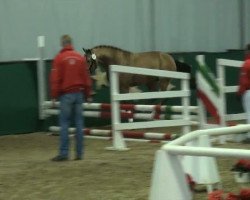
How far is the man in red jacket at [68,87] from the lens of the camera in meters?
10.4

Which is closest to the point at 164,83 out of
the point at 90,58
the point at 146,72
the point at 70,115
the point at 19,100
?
the point at 90,58

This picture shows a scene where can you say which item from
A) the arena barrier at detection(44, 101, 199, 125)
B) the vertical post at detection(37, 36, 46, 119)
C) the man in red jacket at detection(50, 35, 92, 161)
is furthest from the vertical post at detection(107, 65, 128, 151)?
the vertical post at detection(37, 36, 46, 119)

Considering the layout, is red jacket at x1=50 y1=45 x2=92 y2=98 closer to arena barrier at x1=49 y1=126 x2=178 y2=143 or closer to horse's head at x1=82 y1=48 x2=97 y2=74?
arena barrier at x1=49 y1=126 x2=178 y2=143

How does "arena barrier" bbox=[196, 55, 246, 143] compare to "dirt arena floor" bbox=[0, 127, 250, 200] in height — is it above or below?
above

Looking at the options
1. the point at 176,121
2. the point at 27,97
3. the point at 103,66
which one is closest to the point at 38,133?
the point at 27,97

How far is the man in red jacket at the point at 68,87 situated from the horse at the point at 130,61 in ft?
14.5

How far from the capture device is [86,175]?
30.2 feet

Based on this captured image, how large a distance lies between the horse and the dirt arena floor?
Answer: 3135 millimetres

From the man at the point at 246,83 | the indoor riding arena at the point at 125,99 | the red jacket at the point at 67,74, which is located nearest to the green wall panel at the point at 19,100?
the indoor riding arena at the point at 125,99

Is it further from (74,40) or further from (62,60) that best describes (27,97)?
(62,60)

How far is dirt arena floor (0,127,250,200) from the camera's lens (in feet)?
26.0

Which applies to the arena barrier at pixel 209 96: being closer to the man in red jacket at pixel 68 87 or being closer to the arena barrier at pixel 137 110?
the arena barrier at pixel 137 110

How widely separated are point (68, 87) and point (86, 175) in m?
1.76

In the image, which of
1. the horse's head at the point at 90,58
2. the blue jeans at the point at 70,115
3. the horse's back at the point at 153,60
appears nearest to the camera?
the blue jeans at the point at 70,115
